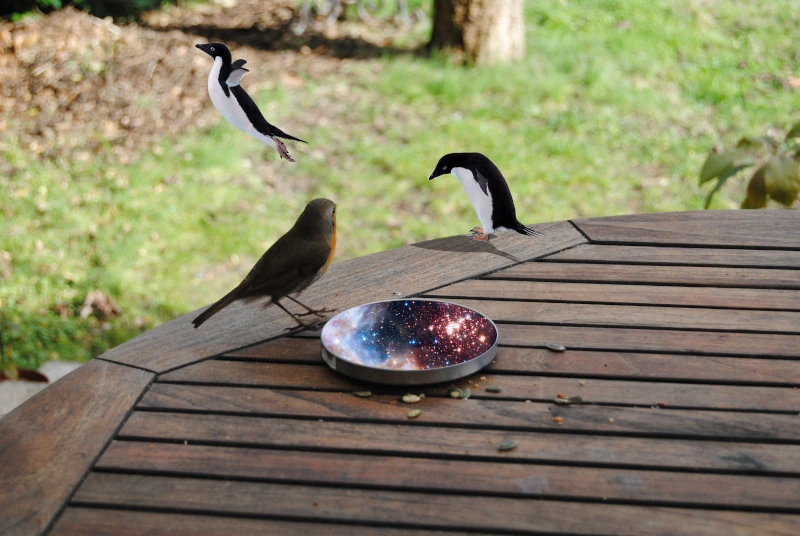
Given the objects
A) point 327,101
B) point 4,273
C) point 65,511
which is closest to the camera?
point 65,511

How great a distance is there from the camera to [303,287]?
5.74ft

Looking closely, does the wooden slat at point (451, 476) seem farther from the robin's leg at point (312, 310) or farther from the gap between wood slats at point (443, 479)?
the robin's leg at point (312, 310)

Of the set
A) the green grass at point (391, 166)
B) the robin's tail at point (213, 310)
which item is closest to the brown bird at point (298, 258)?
the robin's tail at point (213, 310)

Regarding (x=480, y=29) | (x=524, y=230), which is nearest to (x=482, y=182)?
(x=524, y=230)

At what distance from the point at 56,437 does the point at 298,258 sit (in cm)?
53

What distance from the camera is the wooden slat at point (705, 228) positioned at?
89.5 inches

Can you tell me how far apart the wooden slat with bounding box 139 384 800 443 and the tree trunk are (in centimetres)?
537

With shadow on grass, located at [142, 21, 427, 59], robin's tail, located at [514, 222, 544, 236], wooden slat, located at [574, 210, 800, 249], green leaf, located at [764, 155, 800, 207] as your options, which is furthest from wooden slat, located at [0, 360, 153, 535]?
shadow on grass, located at [142, 21, 427, 59]

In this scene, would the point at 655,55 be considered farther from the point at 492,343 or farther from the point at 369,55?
the point at 492,343

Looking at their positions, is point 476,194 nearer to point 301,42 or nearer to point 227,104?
point 227,104

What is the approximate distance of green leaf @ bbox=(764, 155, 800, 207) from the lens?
2852 mm

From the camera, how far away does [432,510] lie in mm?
1249

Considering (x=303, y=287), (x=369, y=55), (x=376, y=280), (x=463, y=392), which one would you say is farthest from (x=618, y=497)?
(x=369, y=55)

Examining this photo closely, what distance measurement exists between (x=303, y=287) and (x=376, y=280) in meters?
0.34
